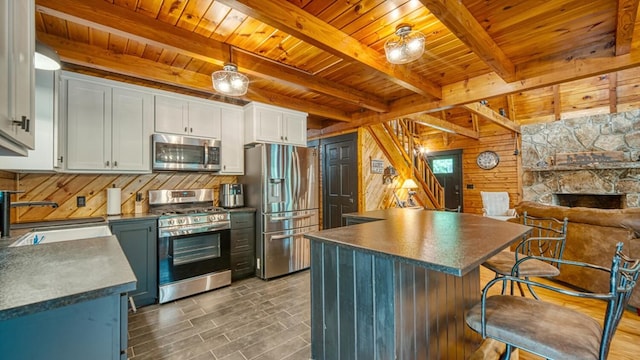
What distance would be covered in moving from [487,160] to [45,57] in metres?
8.68

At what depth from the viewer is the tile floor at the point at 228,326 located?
2.02m

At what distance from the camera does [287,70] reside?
9.82 feet

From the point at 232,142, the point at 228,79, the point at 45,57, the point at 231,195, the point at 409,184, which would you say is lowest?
the point at 231,195

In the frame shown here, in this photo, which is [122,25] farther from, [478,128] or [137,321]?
[478,128]

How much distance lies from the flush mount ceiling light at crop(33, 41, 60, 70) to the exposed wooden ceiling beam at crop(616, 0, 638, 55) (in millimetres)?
3779

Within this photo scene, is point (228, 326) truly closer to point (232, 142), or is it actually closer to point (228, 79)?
point (228, 79)

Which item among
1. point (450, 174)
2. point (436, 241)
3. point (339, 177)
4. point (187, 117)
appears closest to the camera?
point (436, 241)

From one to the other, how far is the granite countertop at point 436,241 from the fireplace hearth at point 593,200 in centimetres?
618

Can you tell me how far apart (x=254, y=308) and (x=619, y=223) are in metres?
3.80

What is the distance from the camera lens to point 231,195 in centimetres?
368

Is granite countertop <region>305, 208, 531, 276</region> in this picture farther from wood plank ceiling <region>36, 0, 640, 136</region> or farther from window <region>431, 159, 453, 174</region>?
window <region>431, 159, 453, 174</region>

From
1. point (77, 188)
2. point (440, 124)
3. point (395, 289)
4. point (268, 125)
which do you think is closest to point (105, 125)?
point (77, 188)

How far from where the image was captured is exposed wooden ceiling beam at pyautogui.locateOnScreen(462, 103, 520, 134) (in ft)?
15.0

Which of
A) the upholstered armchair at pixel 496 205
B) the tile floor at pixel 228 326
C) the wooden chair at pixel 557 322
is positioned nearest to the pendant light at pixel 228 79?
the tile floor at pixel 228 326
